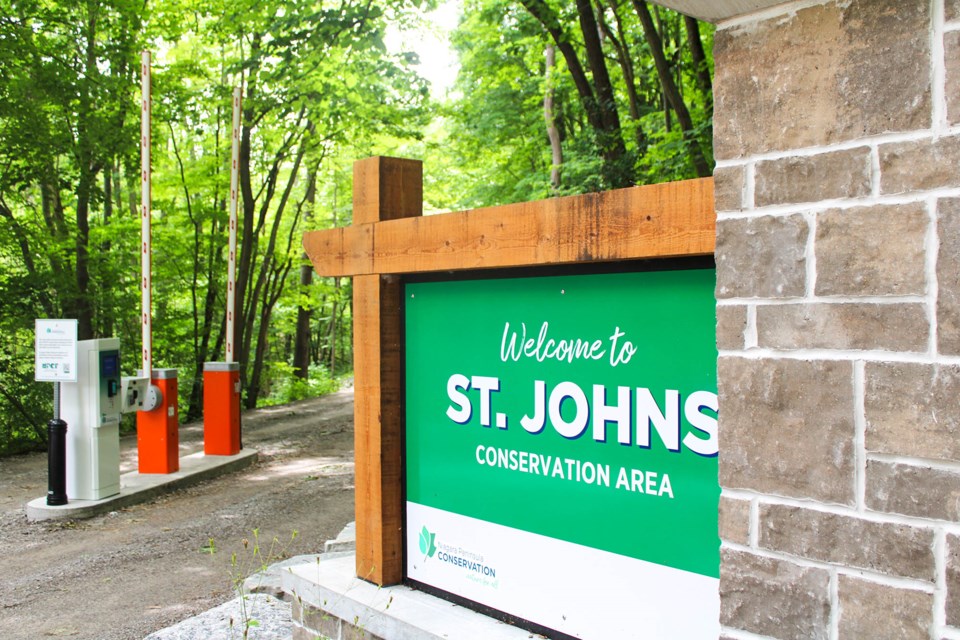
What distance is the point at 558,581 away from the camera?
3.08m

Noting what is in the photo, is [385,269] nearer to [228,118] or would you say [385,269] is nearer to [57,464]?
[57,464]

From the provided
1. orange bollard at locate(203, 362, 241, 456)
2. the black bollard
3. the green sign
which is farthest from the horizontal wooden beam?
orange bollard at locate(203, 362, 241, 456)

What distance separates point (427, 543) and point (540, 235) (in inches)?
57.9

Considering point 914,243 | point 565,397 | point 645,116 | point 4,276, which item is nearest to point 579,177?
point 645,116

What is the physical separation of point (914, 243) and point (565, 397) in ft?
5.07

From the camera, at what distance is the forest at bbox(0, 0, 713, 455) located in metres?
11.9

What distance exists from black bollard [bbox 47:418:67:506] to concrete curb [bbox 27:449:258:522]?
0.31ft

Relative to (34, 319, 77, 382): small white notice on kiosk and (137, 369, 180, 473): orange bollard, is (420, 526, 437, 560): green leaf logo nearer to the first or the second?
(34, 319, 77, 382): small white notice on kiosk

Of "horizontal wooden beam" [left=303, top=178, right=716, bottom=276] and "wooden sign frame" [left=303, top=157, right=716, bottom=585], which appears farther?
"wooden sign frame" [left=303, top=157, right=716, bottom=585]

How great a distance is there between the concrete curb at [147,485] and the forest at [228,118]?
3.57 metres

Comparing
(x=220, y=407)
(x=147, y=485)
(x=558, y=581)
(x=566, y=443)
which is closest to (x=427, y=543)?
(x=558, y=581)

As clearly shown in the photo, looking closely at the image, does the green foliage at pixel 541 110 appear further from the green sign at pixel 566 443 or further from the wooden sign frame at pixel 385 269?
the green sign at pixel 566 443

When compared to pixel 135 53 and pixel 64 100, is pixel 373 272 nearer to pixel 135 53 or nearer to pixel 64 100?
pixel 64 100

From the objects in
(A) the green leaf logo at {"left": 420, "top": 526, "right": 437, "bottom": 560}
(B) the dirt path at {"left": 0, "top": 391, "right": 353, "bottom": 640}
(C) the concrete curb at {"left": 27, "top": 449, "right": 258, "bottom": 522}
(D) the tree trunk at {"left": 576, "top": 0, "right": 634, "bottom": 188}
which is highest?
(D) the tree trunk at {"left": 576, "top": 0, "right": 634, "bottom": 188}
